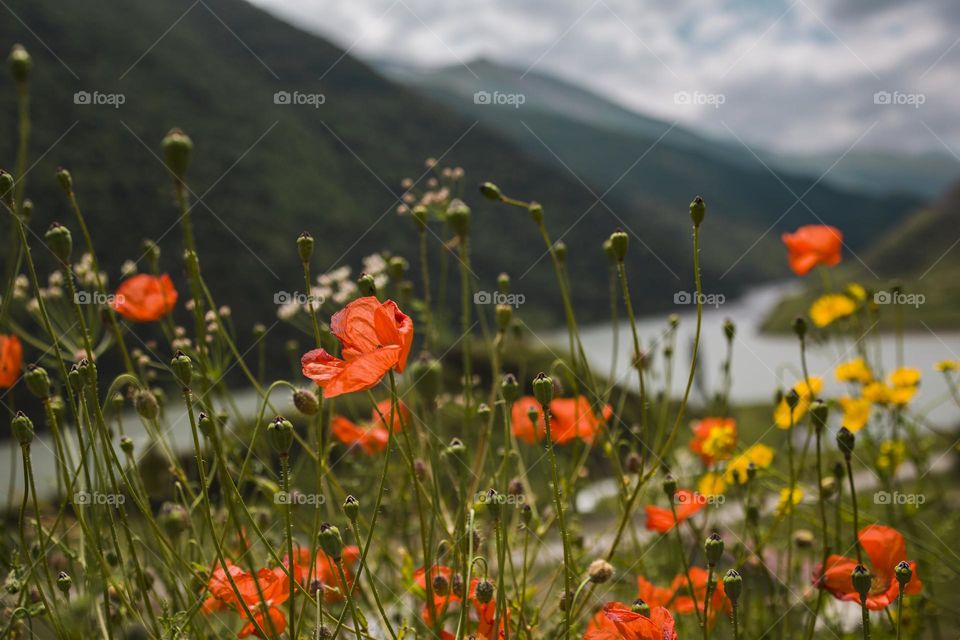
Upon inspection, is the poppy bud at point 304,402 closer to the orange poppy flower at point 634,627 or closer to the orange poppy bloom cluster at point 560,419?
the orange poppy flower at point 634,627

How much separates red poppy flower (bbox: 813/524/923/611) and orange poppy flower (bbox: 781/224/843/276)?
113cm

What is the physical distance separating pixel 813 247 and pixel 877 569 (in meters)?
1.23

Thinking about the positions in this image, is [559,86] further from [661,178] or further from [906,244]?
[906,244]

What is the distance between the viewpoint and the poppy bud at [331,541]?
37.3 inches

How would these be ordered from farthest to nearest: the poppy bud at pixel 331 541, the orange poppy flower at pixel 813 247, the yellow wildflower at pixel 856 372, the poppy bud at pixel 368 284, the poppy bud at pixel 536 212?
the orange poppy flower at pixel 813 247
the yellow wildflower at pixel 856 372
the poppy bud at pixel 536 212
the poppy bud at pixel 368 284
the poppy bud at pixel 331 541

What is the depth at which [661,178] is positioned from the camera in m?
94.6

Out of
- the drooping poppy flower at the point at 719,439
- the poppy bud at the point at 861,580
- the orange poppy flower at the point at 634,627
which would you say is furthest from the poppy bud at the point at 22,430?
the drooping poppy flower at the point at 719,439

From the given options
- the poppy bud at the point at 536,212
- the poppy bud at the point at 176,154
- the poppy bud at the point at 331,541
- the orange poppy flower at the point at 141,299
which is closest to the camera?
the poppy bud at the point at 176,154

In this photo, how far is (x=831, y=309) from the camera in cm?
256

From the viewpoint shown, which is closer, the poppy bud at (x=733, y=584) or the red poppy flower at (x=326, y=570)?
the poppy bud at (x=733, y=584)

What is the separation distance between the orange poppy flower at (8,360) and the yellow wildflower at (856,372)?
2128mm

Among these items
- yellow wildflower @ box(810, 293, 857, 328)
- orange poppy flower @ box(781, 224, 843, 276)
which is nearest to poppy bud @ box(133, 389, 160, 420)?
orange poppy flower @ box(781, 224, 843, 276)

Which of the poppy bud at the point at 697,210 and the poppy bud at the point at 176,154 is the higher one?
the poppy bud at the point at 697,210

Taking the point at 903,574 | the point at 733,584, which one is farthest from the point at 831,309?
the point at 733,584
